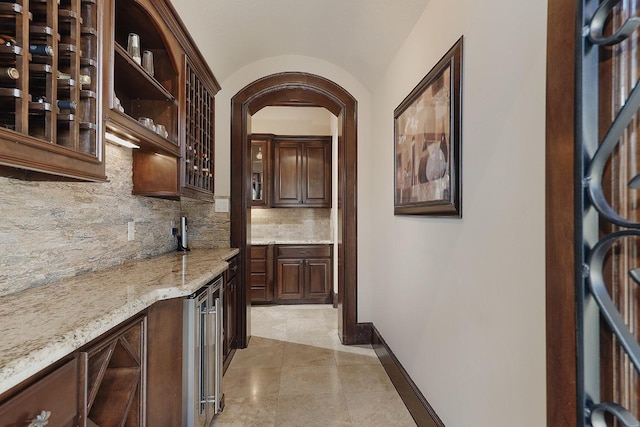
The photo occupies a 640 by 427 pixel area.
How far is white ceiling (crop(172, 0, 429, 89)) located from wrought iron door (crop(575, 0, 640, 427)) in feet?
5.40

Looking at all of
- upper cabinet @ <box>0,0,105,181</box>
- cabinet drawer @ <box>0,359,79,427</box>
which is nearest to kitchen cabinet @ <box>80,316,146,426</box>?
cabinet drawer @ <box>0,359,79,427</box>

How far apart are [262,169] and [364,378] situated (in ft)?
10.5

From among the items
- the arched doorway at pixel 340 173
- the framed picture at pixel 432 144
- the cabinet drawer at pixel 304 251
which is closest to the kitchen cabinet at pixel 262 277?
the cabinet drawer at pixel 304 251

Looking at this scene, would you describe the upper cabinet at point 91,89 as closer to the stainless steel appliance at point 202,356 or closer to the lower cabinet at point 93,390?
the lower cabinet at point 93,390

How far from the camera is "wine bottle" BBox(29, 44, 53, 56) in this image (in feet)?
3.24

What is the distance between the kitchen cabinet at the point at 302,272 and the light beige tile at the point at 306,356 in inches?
56.6

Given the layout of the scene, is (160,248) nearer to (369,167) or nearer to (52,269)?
(52,269)

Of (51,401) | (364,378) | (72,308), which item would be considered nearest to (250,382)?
(364,378)

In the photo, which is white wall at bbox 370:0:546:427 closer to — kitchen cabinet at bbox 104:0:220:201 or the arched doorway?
the arched doorway

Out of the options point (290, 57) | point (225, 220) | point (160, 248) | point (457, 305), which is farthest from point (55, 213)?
point (290, 57)

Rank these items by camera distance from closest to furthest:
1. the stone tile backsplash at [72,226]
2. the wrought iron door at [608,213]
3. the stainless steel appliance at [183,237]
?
the wrought iron door at [608,213] → the stone tile backsplash at [72,226] → the stainless steel appliance at [183,237]

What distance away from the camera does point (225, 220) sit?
309cm

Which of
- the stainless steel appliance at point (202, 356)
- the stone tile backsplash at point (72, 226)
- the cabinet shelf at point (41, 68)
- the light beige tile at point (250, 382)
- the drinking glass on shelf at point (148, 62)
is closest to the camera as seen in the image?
the cabinet shelf at point (41, 68)

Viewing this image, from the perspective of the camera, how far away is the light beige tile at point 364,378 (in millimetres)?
2395
